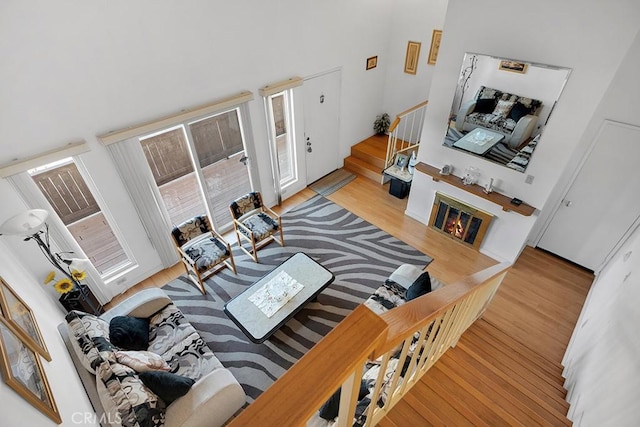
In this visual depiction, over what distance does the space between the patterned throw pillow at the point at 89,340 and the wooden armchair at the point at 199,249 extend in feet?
4.40

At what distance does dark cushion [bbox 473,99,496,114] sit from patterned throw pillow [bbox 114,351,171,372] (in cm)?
462

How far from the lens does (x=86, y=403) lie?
2.39 metres

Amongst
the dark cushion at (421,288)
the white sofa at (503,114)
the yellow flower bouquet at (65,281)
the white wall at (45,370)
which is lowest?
the dark cushion at (421,288)

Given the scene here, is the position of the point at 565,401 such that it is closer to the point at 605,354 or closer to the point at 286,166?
the point at 605,354

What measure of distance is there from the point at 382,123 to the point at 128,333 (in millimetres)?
5923

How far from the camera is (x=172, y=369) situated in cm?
311

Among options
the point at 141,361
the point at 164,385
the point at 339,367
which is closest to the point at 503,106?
the point at 339,367

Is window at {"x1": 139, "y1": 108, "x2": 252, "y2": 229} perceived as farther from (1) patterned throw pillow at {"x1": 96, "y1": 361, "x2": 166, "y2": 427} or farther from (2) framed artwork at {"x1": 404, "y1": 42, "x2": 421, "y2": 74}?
(2) framed artwork at {"x1": 404, "y1": 42, "x2": 421, "y2": 74}

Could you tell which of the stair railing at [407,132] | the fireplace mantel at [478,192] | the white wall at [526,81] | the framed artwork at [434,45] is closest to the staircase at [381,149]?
the stair railing at [407,132]

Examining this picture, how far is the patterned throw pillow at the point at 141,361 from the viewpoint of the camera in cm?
269

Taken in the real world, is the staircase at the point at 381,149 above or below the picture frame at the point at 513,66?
below

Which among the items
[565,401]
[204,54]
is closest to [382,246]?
[565,401]

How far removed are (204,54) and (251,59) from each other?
0.67 metres

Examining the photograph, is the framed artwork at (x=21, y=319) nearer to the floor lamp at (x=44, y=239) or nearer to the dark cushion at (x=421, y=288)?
the floor lamp at (x=44, y=239)
